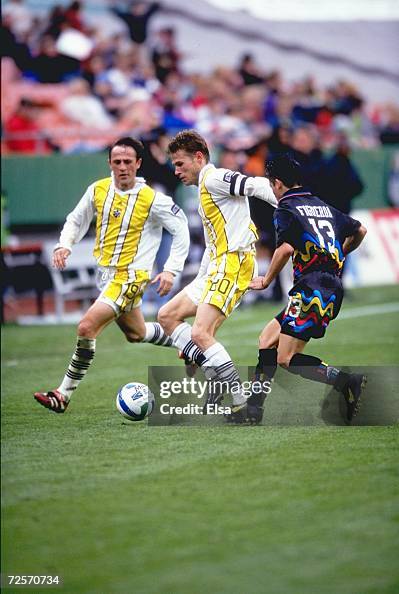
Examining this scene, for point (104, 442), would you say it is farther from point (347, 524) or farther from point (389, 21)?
point (389, 21)

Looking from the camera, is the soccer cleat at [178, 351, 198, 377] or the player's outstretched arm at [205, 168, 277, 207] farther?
the soccer cleat at [178, 351, 198, 377]

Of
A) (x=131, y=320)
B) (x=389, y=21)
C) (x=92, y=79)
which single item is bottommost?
(x=131, y=320)

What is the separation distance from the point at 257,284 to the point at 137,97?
12.2m

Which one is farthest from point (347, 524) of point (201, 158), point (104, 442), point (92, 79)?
point (92, 79)

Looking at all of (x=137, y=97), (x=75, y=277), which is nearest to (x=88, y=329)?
(x=75, y=277)

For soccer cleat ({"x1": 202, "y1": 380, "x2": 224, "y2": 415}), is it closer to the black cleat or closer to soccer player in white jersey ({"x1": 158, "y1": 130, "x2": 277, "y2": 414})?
soccer player in white jersey ({"x1": 158, "y1": 130, "x2": 277, "y2": 414})

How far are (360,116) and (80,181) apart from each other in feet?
29.8

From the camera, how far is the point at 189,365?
882 centimetres

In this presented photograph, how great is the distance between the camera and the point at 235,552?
5.09 meters

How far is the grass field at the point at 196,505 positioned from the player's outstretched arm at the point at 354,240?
1289 millimetres

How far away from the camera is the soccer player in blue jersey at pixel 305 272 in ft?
25.7

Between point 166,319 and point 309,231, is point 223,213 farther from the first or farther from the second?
point 166,319

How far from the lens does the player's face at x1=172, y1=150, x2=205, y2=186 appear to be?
8.40 m

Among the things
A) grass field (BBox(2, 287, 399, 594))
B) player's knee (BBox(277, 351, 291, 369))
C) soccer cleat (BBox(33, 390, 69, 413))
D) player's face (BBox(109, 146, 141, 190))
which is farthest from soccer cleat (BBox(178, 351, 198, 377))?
player's face (BBox(109, 146, 141, 190))
